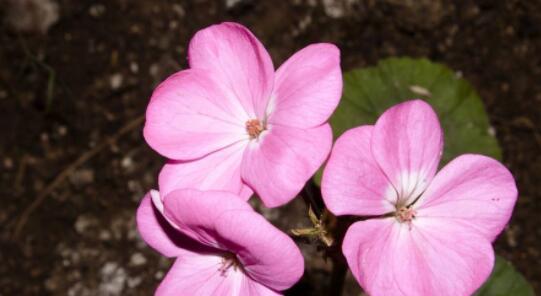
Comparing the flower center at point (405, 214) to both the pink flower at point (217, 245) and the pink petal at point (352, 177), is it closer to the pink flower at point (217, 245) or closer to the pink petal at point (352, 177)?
the pink petal at point (352, 177)

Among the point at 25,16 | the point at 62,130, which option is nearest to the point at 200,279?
the point at 62,130

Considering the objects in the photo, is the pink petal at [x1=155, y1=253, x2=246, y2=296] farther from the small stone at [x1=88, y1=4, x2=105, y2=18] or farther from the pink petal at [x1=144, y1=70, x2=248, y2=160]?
the small stone at [x1=88, y1=4, x2=105, y2=18]

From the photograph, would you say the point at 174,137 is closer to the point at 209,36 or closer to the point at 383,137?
the point at 209,36

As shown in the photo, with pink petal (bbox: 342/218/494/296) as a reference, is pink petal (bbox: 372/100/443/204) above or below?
above

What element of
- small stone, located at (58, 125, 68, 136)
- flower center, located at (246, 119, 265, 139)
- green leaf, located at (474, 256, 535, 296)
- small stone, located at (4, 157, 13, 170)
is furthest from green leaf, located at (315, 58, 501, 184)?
small stone, located at (4, 157, 13, 170)

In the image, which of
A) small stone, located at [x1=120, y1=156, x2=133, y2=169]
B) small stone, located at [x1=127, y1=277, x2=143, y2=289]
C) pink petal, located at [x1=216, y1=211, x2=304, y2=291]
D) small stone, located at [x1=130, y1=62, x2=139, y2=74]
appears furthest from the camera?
small stone, located at [x1=130, y1=62, x2=139, y2=74]

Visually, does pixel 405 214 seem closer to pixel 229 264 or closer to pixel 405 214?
pixel 405 214

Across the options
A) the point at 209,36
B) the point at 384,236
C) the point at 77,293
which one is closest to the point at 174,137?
the point at 209,36

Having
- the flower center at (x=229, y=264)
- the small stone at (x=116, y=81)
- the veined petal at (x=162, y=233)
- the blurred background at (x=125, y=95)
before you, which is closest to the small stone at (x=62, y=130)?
the blurred background at (x=125, y=95)
